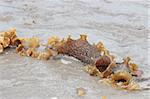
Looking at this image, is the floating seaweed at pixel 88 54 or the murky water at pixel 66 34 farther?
the floating seaweed at pixel 88 54

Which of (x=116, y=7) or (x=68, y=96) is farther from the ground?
(x=116, y=7)

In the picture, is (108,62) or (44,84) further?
(108,62)

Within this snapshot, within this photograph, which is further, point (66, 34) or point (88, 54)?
point (66, 34)

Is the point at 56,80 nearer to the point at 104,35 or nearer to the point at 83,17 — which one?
the point at 104,35

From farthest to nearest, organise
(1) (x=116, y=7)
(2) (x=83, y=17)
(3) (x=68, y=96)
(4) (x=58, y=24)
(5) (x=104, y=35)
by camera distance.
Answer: (1) (x=116, y=7) < (2) (x=83, y=17) < (4) (x=58, y=24) < (5) (x=104, y=35) < (3) (x=68, y=96)

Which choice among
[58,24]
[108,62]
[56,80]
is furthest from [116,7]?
[56,80]

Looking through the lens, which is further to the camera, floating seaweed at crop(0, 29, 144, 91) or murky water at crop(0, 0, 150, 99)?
floating seaweed at crop(0, 29, 144, 91)

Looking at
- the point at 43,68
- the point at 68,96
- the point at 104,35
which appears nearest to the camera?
the point at 68,96
